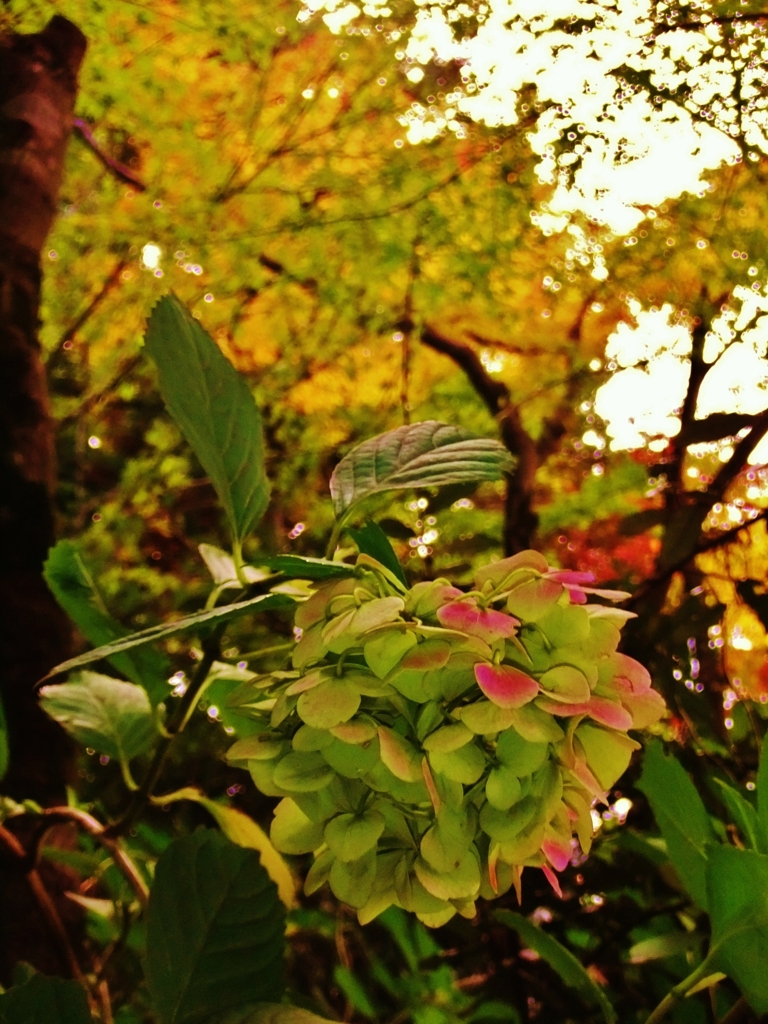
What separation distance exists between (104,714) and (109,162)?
0.87m

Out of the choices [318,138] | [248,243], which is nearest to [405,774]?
[248,243]

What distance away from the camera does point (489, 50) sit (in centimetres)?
60

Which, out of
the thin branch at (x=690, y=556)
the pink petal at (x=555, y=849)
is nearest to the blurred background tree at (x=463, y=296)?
the thin branch at (x=690, y=556)

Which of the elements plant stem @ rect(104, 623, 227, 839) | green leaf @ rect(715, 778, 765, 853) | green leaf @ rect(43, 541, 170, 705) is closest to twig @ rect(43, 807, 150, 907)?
plant stem @ rect(104, 623, 227, 839)

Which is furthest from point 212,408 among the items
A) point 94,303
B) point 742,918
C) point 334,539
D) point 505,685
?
point 94,303

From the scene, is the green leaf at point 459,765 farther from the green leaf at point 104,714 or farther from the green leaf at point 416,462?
the green leaf at point 104,714

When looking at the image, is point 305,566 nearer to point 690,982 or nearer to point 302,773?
point 302,773

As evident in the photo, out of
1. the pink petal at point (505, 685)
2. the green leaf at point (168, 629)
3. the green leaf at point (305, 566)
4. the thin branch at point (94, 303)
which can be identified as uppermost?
the thin branch at point (94, 303)

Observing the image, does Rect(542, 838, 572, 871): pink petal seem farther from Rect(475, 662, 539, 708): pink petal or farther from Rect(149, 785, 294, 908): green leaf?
Rect(149, 785, 294, 908): green leaf

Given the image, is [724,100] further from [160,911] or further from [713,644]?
[160,911]

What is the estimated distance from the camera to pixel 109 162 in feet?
3.51

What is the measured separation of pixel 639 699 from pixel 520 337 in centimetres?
108

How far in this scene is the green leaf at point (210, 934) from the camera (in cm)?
35

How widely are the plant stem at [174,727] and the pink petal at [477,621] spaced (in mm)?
148
